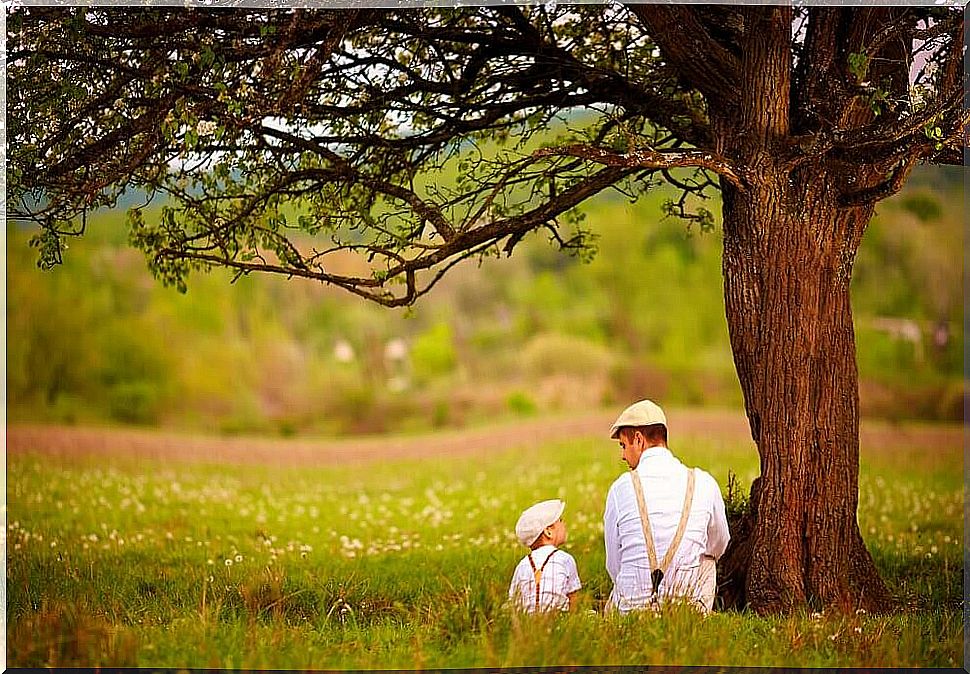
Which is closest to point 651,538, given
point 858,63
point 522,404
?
point 858,63

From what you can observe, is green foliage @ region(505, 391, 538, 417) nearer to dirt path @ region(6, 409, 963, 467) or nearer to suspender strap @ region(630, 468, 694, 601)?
dirt path @ region(6, 409, 963, 467)

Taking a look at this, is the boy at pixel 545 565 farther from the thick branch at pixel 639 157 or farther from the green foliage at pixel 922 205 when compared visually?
the green foliage at pixel 922 205

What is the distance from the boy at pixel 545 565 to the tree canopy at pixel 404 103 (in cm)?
139

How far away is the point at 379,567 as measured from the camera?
7945mm

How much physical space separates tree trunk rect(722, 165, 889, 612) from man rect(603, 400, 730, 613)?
497mm

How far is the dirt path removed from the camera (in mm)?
13539

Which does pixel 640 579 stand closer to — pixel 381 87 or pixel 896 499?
pixel 381 87

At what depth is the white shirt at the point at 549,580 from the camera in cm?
534

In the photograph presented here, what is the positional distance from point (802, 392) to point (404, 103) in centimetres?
273

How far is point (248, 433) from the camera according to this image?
14.5 meters

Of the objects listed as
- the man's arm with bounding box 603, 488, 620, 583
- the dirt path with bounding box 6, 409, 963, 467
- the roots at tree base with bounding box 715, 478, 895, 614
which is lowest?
the roots at tree base with bounding box 715, 478, 895, 614

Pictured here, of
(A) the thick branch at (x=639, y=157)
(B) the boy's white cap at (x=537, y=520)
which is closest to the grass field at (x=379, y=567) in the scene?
(B) the boy's white cap at (x=537, y=520)

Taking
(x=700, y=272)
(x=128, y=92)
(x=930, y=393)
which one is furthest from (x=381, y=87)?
(x=930, y=393)

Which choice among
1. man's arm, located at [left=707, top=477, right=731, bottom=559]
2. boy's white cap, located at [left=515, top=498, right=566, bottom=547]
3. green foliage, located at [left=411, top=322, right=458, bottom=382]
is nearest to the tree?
man's arm, located at [left=707, top=477, right=731, bottom=559]
